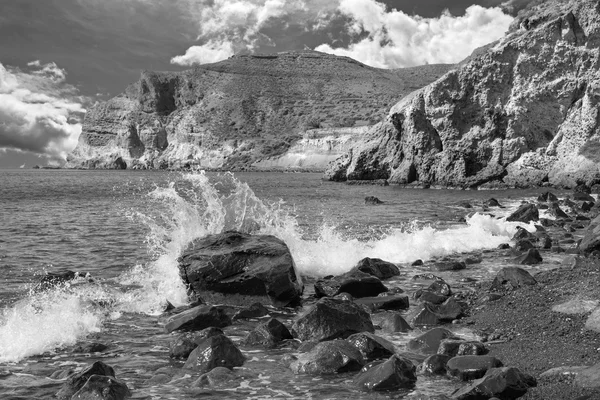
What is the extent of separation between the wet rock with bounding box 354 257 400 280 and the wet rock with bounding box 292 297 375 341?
18.8ft

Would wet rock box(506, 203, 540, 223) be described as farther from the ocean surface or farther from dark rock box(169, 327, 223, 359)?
dark rock box(169, 327, 223, 359)

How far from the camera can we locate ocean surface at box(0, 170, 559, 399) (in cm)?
866

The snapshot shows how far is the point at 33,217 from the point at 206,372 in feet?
99.8

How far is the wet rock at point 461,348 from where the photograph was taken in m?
9.26

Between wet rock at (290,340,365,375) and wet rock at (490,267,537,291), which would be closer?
wet rock at (290,340,365,375)

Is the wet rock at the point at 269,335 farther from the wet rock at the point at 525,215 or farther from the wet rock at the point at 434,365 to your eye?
the wet rock at the point at 525,215

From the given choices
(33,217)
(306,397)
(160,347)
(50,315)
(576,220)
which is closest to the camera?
(306,397)

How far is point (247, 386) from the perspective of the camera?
8.46 m

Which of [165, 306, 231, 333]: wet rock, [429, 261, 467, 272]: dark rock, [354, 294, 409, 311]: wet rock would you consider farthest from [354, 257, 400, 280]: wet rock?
[165, 306, 231, 333]: wet rock

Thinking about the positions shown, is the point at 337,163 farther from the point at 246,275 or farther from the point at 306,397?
the point at 306,397

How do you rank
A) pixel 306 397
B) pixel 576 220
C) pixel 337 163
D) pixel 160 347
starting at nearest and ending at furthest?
pixel 306 397 → pixel 160 347 → pixel 576 220 → pixel 337 163

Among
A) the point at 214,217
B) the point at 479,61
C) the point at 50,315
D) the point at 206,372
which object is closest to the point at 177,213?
the point at 214,217

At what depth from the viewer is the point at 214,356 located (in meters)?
9.28

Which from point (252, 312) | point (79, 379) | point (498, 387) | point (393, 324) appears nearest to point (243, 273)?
point (252, 312)
